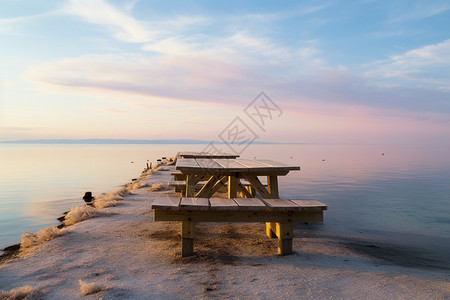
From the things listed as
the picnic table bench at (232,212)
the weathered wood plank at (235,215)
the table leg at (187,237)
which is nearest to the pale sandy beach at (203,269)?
the table leg at (187,237)

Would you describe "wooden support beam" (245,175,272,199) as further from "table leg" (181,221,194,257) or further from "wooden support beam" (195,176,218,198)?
"table leg" (181,221,194,257)

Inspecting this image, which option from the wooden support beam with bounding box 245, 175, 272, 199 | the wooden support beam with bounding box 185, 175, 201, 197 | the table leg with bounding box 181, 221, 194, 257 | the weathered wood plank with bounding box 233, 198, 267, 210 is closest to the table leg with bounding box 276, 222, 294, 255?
the weathered wood plank with bounding box 233, 198, 267, 210

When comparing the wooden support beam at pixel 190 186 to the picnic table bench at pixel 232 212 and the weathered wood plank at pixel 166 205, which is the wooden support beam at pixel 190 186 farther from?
the weathered wood plank at pixel 166 205

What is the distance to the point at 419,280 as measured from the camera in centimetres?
472

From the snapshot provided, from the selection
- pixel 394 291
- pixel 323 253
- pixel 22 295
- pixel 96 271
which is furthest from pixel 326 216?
pixel 22 295

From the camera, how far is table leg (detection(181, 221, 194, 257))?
16.8ft

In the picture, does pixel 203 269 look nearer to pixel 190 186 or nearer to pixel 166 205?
pixel 166 205

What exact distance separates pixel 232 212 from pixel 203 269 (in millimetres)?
917

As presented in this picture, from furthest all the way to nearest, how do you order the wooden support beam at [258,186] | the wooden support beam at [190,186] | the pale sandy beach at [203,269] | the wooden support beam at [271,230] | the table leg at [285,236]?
the wooden support beam at [190,186] → the wooden support beam at [271,230] → the wooden support beam at [258,186] → the table leg at [285,236] → the pale sandy beach at [203,269]

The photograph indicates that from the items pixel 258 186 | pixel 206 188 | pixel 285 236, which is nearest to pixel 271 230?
pixel 258 186

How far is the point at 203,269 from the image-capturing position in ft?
15.4

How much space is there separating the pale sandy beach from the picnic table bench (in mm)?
429

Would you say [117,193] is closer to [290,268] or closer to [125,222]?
[125,222]

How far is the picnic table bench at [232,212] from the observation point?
4.94 m
